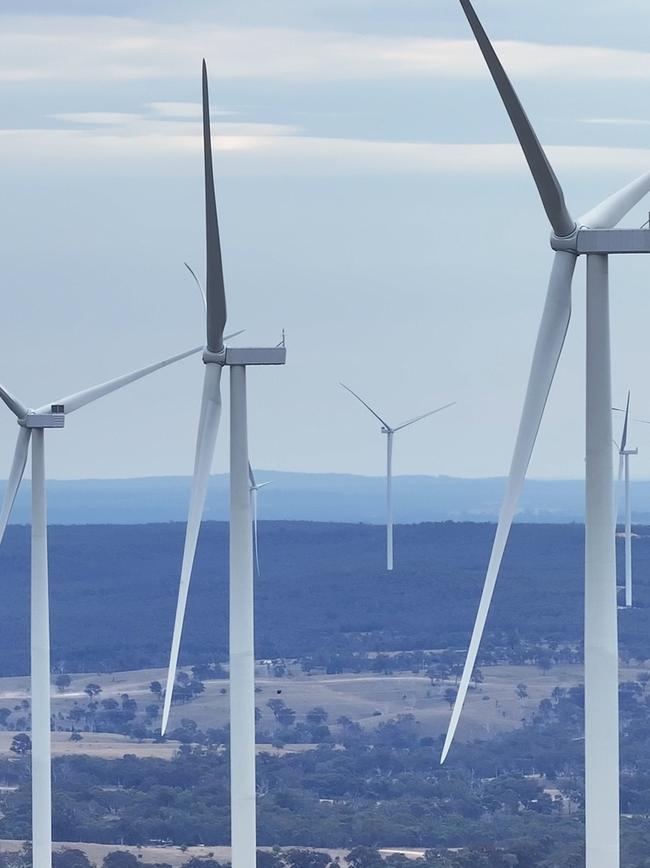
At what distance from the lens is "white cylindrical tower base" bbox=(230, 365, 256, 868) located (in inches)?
1727

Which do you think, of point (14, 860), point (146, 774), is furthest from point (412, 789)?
point (14, 860)

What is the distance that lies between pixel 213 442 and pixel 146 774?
123 metres

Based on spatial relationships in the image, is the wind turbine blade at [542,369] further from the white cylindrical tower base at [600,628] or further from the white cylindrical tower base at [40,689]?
the white cylindrical tower base at [40,689]

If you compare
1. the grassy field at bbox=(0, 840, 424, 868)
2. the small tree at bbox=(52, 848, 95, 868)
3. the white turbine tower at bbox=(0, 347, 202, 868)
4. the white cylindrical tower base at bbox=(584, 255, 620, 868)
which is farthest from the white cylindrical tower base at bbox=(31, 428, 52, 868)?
the grassy field at bbox=(0, 840, 424, 868)

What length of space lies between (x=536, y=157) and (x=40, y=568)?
2274cm

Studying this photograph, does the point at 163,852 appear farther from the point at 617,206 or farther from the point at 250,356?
the point at 617,206

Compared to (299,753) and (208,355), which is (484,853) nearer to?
(299,753)

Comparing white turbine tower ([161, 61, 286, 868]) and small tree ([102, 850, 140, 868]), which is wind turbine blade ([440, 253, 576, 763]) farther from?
small tree ([102, 850, 140, 868])

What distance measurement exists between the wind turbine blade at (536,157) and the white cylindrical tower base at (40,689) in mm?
21989

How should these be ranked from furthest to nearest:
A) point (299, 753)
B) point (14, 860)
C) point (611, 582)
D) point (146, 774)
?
point (299, 753), point (146, 774), point (14, 860), point (611, 582)

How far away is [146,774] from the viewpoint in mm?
165875

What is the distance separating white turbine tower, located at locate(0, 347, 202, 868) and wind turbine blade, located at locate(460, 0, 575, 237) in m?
18.6

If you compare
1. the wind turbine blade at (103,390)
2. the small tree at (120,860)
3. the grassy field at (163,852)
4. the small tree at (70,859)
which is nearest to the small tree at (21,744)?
the grassy field at (163,852)

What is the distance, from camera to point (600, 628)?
3212cm
